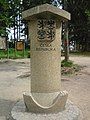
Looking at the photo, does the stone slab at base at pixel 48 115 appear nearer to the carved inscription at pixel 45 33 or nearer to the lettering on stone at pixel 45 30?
the carved inscription at pixel 45 33

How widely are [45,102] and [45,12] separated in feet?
6.50

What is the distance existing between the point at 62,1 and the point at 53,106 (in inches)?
463

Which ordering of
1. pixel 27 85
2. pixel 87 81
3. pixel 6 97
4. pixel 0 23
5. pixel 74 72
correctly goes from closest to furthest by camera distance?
pixel 6 97 → pixel 27 85 → pixel 87 81 → pixel 74 72 → pixel 0 23

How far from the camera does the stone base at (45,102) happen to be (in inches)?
258

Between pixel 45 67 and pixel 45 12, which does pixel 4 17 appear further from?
pixel 45 12

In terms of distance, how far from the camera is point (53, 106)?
6.54m

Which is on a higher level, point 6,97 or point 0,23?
point 0,23

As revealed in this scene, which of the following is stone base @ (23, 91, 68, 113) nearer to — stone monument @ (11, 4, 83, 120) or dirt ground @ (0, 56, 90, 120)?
stone monument @ (11, 4, 83, 120)

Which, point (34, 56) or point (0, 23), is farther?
point (0, 23)

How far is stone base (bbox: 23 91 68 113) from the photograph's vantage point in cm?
654

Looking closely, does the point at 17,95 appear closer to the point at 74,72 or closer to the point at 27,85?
the point at 27,85

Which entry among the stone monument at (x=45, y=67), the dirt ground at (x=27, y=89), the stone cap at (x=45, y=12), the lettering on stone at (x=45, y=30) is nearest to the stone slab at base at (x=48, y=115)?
the stone monument at (x=45, y=67)

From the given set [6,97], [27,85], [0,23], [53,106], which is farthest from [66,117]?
[0,23]

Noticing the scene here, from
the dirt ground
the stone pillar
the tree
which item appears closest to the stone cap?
the stone pillar
